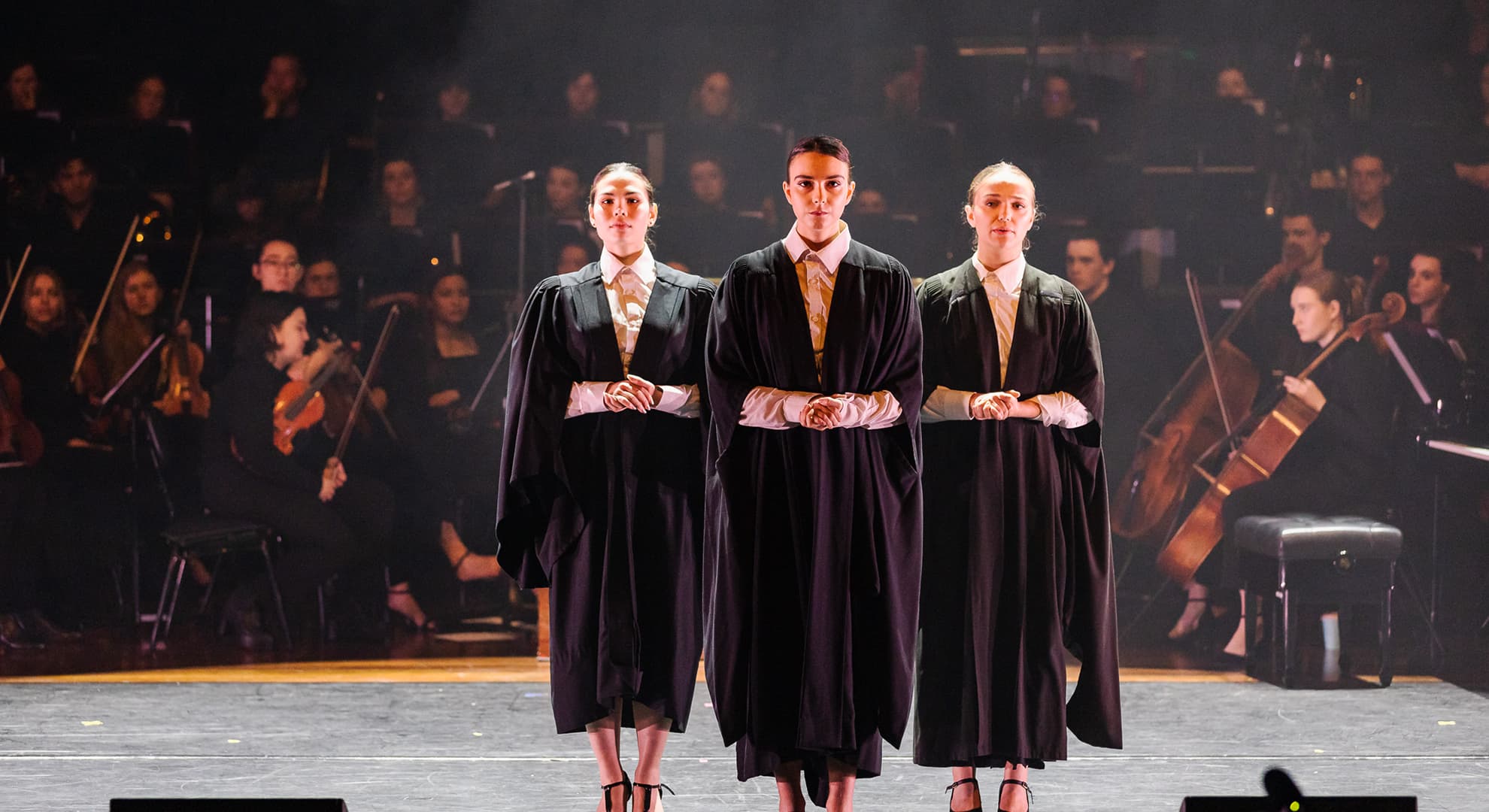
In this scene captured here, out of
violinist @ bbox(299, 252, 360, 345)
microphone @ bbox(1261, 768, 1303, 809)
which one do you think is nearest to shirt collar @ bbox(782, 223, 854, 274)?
microphone @ bbox(1261, 768, 1303, 809)

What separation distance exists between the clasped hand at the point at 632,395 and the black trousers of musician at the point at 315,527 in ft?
10.9

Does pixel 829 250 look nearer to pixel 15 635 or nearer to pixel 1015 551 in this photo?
pixel 1015 551

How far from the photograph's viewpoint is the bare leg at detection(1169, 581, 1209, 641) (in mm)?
6582

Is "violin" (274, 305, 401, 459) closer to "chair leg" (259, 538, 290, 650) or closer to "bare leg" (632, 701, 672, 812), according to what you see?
"chair leg" (259, 538, 290, 650)

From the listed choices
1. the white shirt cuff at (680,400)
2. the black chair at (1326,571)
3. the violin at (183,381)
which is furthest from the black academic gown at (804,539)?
the violin at (183,381)

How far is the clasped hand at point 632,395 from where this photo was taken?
141 inches

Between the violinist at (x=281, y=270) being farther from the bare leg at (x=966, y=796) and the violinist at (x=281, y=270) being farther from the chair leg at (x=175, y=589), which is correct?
the bare leg at (x=966, y=796)

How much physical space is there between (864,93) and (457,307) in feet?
6.41

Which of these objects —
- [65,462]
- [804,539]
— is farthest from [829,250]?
[65,462]

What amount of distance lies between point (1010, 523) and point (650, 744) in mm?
985

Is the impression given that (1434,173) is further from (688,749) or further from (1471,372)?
(688,749)

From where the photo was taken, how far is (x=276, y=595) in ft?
21.4

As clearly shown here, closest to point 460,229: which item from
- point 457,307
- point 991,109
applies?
point 457,307

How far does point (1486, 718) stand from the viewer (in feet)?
17.0
